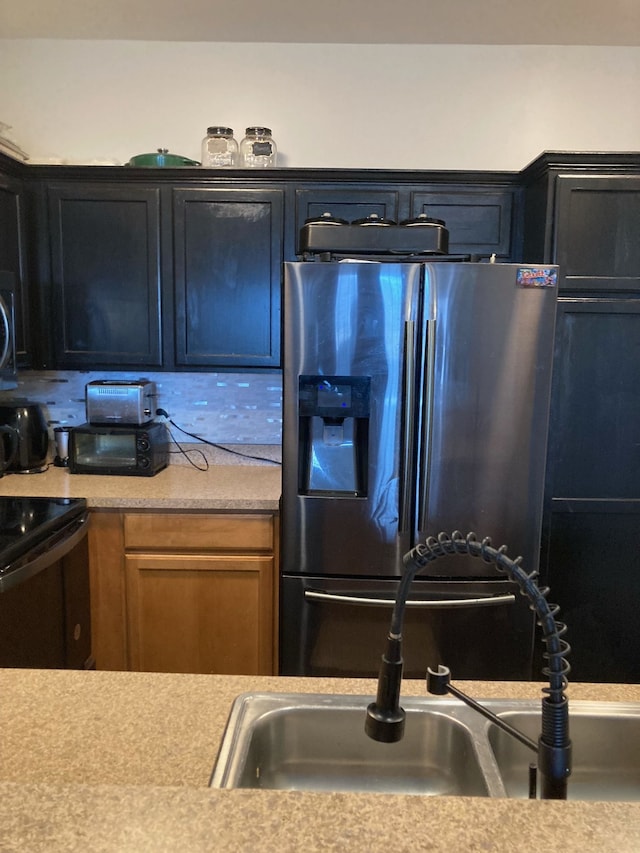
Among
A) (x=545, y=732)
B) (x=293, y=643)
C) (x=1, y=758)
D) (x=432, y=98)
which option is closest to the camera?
(x=545, y=732)

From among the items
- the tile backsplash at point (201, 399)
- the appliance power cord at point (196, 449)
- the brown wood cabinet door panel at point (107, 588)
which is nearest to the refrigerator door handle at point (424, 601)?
the brown wood cabinet door panel at point (107, 588)

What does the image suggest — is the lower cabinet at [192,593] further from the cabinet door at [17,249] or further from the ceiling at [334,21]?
the ceiling at [334,21]

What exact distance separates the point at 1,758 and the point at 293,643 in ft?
4.72

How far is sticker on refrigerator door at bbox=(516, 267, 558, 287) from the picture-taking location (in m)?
2.00

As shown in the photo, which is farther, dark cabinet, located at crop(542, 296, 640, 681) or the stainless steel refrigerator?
dark cabinet, located at crop(542, 296, 640, 681)

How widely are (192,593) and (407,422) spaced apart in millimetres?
969

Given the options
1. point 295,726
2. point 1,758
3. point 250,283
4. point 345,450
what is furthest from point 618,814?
point 250,283

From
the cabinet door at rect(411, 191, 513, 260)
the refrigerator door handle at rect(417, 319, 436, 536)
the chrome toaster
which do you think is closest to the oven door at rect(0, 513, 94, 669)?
the chrome toaster

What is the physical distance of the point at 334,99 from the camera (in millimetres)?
2723

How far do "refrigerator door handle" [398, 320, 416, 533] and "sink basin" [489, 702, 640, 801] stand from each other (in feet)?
3.65

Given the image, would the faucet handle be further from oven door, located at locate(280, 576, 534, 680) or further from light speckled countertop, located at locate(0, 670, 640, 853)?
oven door, located at locate(280, 576, 534, 680)

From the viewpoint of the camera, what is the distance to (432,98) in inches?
107

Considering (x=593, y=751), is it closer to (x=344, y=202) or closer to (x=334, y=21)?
(x=344, y=202)

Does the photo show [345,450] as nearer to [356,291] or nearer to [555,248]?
[356,291]
